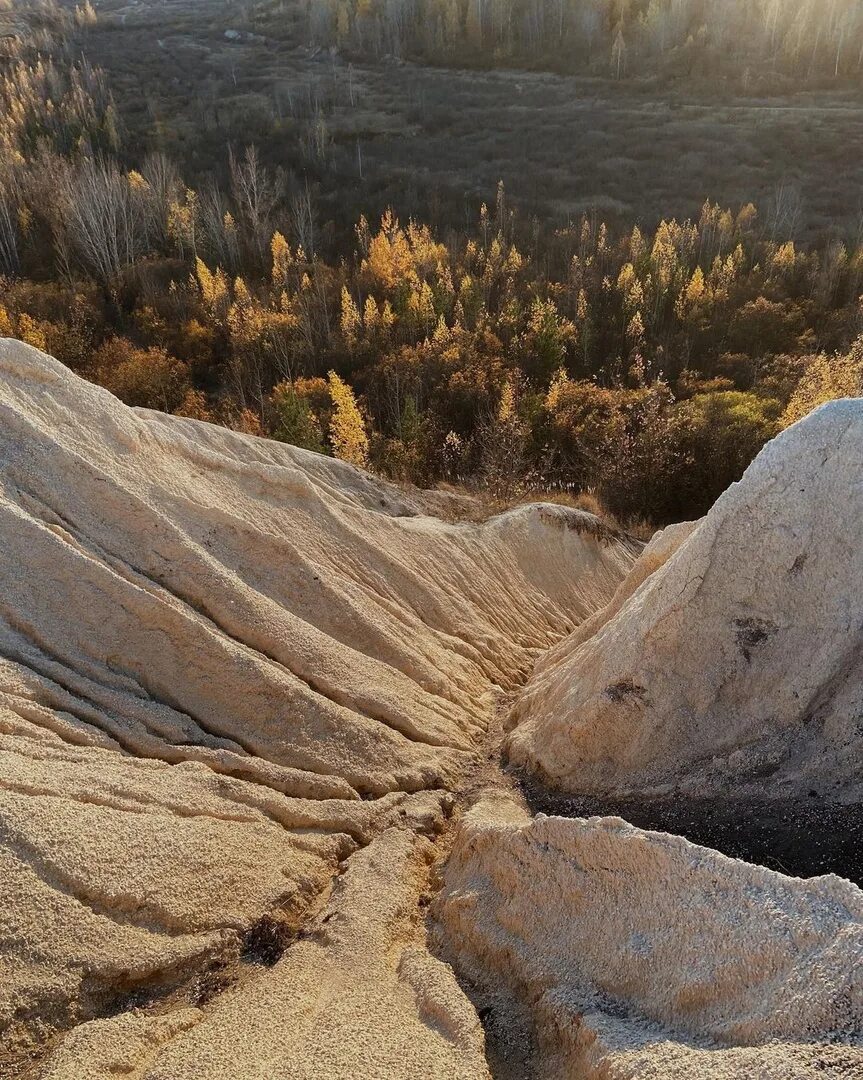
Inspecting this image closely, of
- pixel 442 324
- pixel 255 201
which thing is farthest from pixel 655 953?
pixel 255 201

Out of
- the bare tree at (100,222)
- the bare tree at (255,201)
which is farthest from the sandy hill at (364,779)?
the bare tree at (255,201)

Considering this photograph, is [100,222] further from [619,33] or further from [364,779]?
[619,33]

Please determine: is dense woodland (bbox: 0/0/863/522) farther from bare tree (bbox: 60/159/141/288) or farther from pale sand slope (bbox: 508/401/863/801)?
pale sand slope (bbox: 508/401/863/801)

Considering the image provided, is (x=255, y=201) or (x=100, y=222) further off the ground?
(x=255, y=201)

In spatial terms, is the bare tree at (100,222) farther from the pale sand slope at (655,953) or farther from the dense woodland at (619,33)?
the dense woodland at (619,33)

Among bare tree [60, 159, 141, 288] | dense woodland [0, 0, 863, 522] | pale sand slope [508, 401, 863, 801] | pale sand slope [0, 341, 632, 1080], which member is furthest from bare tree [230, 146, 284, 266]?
pale sand slope [508, 401, 863, 801]
